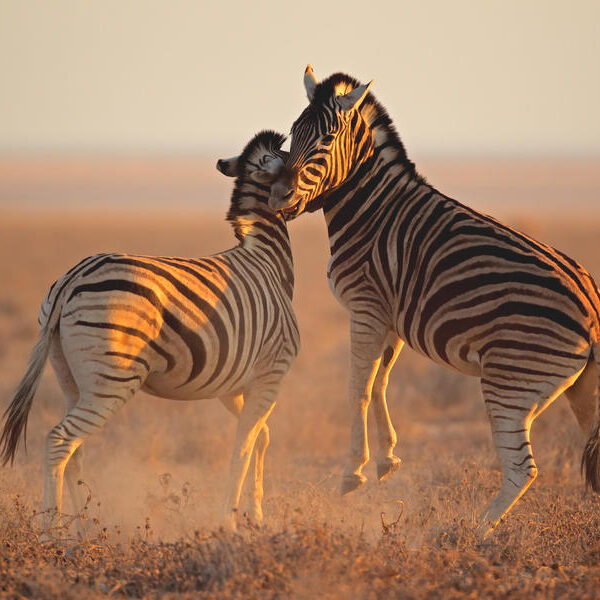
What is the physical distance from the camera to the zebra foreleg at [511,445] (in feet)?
20.9

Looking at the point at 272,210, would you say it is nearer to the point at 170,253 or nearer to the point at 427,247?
the point at 427,247

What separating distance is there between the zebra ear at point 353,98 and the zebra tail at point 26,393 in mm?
2609

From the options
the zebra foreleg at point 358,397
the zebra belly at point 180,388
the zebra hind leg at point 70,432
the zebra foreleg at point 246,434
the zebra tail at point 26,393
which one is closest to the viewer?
the zebra hind leg at point 70,432

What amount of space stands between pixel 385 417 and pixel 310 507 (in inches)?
35.1

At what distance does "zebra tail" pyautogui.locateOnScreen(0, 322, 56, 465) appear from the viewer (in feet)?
20.7

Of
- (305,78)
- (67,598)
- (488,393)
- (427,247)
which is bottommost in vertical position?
(67,598)

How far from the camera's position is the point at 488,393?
253 inches

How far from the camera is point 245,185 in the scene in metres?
7.62

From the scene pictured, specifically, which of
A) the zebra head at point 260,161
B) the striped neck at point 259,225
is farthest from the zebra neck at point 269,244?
the zebra head at point 260,161

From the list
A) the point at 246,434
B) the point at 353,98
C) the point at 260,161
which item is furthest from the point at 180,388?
the point at 353,98

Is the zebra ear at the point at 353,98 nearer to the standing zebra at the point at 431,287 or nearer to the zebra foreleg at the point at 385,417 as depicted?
the standing zebra at the point at 431,287

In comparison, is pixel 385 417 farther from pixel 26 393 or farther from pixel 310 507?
Answer: pixel 26 393

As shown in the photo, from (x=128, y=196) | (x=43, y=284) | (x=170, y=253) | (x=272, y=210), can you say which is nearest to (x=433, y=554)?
(x=272, y=210)

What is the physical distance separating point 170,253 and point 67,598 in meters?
30.9
